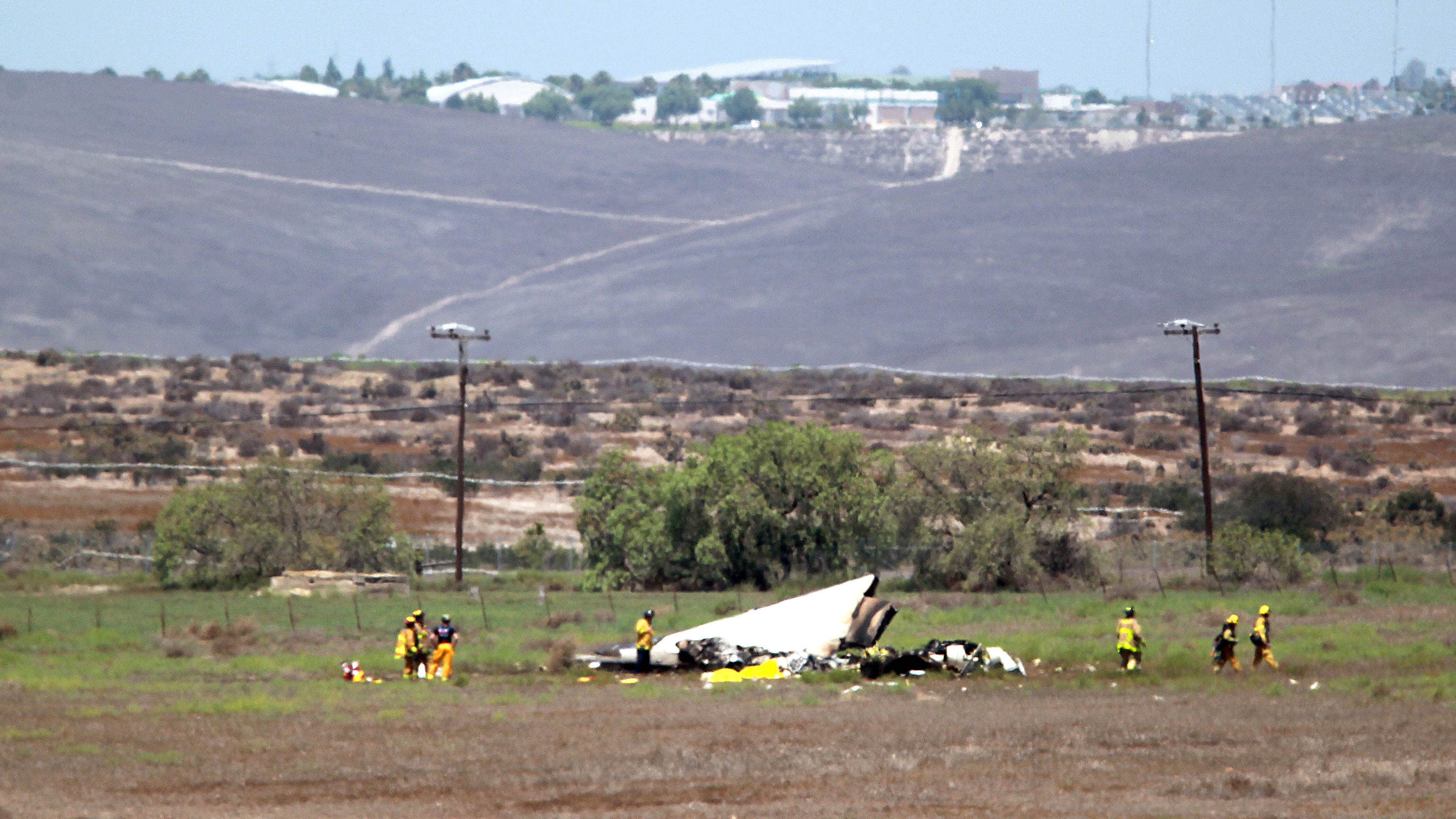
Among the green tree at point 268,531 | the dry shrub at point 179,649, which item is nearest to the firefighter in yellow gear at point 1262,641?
the dry shrub at point 179,649

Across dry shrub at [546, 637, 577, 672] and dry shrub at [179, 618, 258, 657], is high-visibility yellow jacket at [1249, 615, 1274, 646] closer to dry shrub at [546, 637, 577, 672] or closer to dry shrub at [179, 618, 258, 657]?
dry shrub at [546, 637, 577, 672]

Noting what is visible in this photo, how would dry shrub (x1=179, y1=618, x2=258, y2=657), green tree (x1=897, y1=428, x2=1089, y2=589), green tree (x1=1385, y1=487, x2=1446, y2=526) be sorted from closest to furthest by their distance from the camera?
dry shrub (x1=179, y1=618, x2=258, y2=657), green tree (x1=897, y1=428, x2=1089, y2=589), green tree (x1=1385, y1=487, x2=1446, y2=526)

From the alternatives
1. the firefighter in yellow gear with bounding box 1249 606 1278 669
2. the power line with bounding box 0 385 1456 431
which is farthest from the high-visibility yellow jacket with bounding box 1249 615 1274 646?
the power line with bounding box 0 385 1456 431

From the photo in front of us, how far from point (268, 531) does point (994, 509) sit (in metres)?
20.6

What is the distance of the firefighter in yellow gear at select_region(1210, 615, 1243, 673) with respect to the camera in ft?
88.4

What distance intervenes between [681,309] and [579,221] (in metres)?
47.1

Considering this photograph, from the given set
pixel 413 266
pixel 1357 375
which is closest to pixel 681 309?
pixel 413 266

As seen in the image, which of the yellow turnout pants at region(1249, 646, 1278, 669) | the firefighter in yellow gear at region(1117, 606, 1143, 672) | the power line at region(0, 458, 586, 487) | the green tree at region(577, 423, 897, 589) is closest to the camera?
the yellow turnout pants at region(1249, 646, 1278, 669)

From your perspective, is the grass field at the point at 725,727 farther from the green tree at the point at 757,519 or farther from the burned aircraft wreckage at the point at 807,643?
the green tree at the point at 757,519

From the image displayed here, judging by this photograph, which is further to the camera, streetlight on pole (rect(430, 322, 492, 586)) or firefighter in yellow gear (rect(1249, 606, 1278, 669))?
streetlight on pole (rect(430, 322, 492, 586))

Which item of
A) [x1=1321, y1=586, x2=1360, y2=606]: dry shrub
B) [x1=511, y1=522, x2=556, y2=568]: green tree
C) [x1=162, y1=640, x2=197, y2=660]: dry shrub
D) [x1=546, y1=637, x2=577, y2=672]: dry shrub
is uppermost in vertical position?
[x1=546, y1=637, x2=577, y2=672]: dry shrub

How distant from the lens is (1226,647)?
2720 cm

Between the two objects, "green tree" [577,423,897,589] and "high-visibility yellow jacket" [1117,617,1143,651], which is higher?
"high-visibility yellow jacket" [1117,617,1143,651]

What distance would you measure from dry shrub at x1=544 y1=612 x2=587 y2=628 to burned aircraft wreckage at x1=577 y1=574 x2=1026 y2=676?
5644mm
